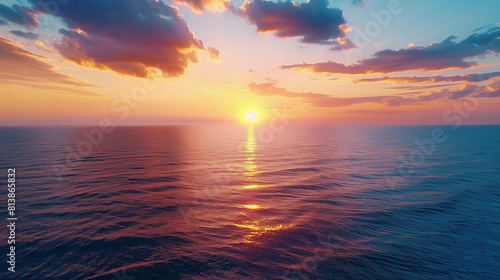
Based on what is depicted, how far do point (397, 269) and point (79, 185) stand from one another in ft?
112

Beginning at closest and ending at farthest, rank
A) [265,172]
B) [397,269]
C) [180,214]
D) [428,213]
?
[397,269] < [180,214] < [428,213] < [265,172]

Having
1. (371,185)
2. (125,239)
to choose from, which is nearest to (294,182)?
(371,185)

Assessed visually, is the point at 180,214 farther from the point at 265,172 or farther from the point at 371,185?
the point at 371,185

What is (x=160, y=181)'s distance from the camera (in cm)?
2898

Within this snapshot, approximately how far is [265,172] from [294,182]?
7.54m

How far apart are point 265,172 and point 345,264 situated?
79.1 feet

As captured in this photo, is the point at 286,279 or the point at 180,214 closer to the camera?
the point at 286,279

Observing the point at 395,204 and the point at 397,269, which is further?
the point at 395,204

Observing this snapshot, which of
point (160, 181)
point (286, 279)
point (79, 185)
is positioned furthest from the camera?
point (160, 181)

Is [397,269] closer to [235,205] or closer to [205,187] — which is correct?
[235,205]

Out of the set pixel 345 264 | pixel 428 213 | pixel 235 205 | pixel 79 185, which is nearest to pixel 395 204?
pixel 428 213

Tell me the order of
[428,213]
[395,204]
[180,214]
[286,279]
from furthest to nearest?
1. [395,204]
2. [428,213]
3. [180,214]
4. [286,279]

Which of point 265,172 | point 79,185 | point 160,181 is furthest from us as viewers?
point 265,172

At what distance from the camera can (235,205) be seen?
69.5 ft
